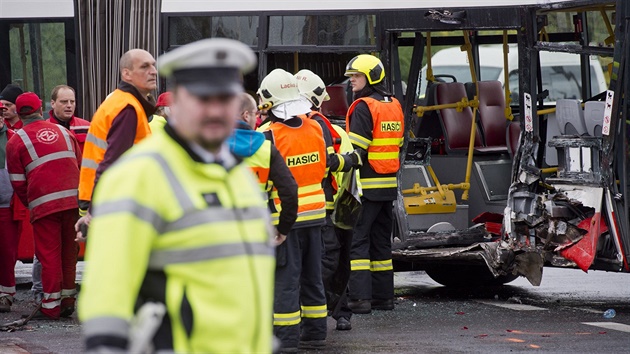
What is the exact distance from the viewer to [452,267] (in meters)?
11.1

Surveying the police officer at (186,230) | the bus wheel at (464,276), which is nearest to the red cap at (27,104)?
the bus wheel at (464,276)

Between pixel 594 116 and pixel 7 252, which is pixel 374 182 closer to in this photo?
pixel 594 116

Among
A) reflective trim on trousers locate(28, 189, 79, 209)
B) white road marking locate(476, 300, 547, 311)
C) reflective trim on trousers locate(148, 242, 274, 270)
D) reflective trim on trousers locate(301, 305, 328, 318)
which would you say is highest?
reflective trim on trousers locate(148, 242, 274, 270)

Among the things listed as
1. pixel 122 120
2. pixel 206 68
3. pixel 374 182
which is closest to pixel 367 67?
pixel 374 182

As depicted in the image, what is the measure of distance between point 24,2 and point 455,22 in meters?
4.02

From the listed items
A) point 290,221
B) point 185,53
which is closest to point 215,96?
point 185,53

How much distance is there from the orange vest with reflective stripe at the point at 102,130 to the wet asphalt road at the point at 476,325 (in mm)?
1461

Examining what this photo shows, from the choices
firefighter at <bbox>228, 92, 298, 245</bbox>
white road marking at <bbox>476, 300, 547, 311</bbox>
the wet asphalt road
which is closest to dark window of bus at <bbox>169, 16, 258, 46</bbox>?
the wet asphalt road

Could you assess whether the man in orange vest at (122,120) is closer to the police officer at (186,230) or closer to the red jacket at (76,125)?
the red jacket at (76,125)

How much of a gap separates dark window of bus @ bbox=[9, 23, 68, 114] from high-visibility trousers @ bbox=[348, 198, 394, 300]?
3.18m

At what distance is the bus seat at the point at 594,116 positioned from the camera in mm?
9321

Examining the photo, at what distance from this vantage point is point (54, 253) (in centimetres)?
923

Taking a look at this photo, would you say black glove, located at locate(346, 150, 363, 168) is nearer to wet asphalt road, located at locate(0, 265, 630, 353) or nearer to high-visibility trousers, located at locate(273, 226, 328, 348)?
high-visibility trousers, located at locate(273, 226, 328, 348)

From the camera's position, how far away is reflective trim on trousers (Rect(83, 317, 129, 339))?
283 cm
